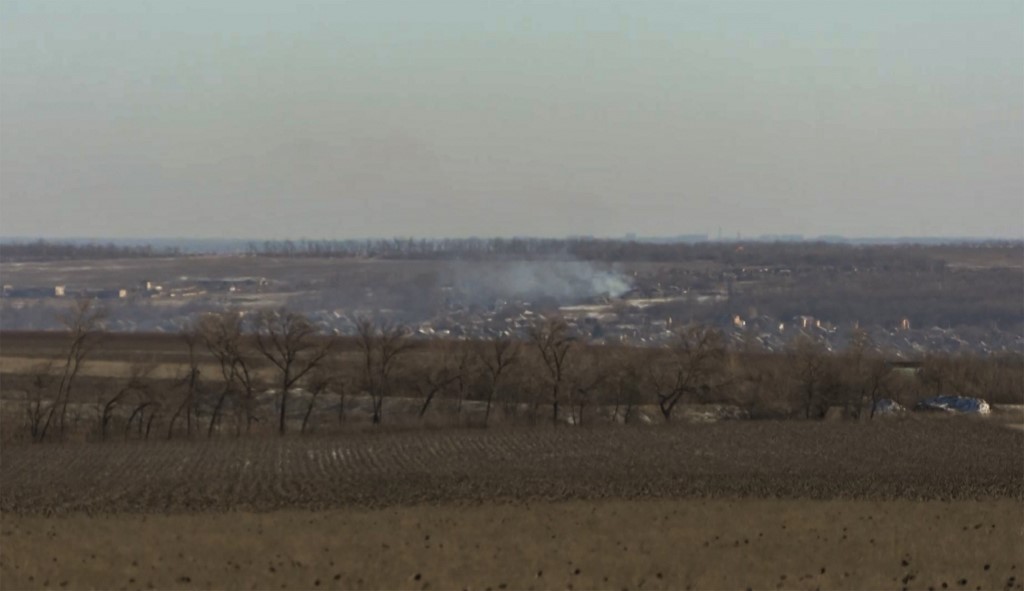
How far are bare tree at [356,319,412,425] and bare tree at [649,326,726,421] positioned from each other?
35.9ft

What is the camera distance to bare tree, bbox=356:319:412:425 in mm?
47031

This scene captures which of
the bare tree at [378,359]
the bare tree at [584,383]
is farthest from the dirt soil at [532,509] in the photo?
the bare tree at [378,359]

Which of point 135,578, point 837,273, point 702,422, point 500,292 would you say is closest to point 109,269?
point 500,292

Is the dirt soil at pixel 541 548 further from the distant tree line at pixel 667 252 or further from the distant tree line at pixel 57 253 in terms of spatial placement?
the distant tree line at pixel 57 253

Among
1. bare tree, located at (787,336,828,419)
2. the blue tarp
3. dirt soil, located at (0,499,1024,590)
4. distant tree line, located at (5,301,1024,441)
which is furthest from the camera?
the blue tarp

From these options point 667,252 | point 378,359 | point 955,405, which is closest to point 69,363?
point 378,359

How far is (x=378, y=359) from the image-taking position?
49.8m

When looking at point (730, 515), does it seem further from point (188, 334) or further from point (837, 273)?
point (837, 273)

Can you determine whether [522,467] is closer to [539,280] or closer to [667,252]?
[539,280]

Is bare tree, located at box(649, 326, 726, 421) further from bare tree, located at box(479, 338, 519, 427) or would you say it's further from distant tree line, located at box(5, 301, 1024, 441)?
bare tree, located at box(479, 338, 519, 427)

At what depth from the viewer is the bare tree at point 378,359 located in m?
47.0

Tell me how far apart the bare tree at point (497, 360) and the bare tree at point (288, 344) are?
265 inches

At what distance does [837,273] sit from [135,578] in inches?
3298

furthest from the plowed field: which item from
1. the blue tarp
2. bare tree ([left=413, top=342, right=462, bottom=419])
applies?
the blue tarp
